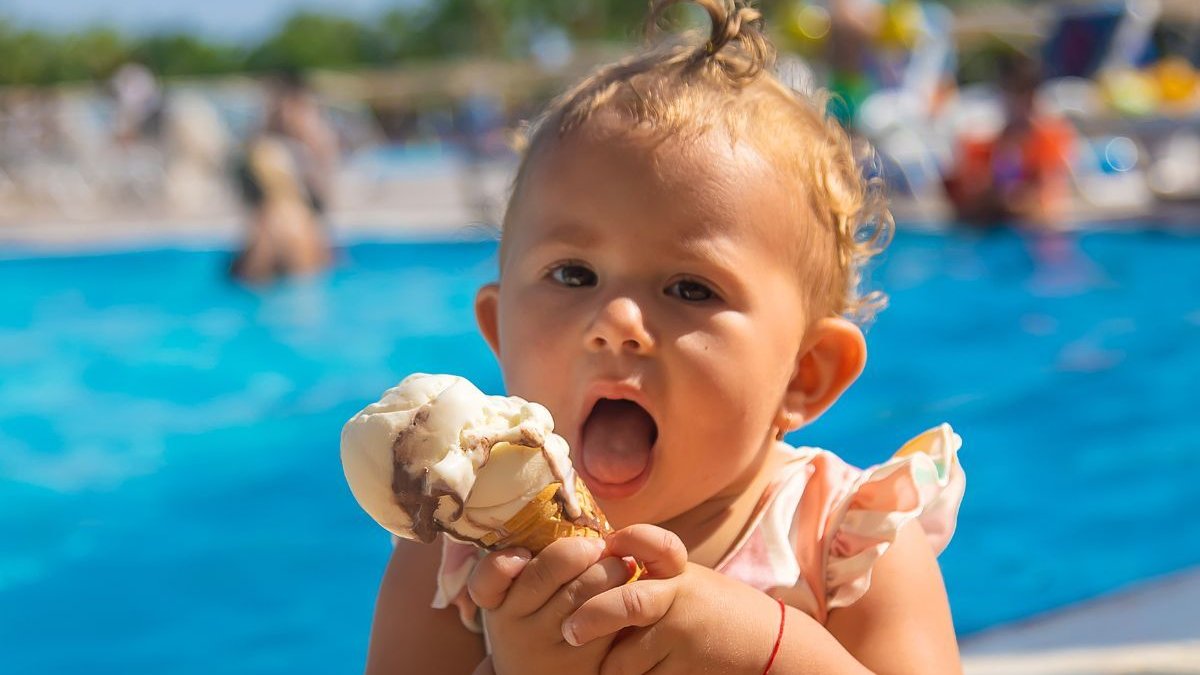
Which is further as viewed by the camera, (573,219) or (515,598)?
(573,219)

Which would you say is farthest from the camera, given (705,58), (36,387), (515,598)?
(36,387)

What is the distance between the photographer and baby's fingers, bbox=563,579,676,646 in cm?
145

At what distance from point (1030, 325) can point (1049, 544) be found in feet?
12.3

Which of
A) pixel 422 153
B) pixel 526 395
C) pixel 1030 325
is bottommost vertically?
pixel 526 395

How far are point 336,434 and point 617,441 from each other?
577cm

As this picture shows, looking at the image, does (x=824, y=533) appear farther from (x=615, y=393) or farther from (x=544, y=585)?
(x=544, y=585)

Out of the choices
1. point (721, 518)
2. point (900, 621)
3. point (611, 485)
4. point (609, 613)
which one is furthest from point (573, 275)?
point (900, 621)

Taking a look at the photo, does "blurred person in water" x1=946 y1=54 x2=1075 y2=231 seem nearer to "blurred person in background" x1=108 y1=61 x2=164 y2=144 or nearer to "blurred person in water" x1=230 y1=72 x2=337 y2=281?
"blurred person in water" x1=230 y1=72 x2=337 y2=281

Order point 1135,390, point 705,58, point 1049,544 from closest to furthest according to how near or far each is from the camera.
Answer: point 705,58
point 1049,544
point 1135,390

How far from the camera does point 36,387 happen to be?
9312 millimetres

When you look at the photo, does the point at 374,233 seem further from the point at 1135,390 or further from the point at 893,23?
the point at 1135,390

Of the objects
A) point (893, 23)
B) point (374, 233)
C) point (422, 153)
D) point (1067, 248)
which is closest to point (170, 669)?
point (1067, 248)

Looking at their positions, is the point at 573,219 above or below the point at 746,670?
above

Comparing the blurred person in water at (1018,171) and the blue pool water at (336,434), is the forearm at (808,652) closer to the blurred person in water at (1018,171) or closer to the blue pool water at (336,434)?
the blue pool water at (336,434)
